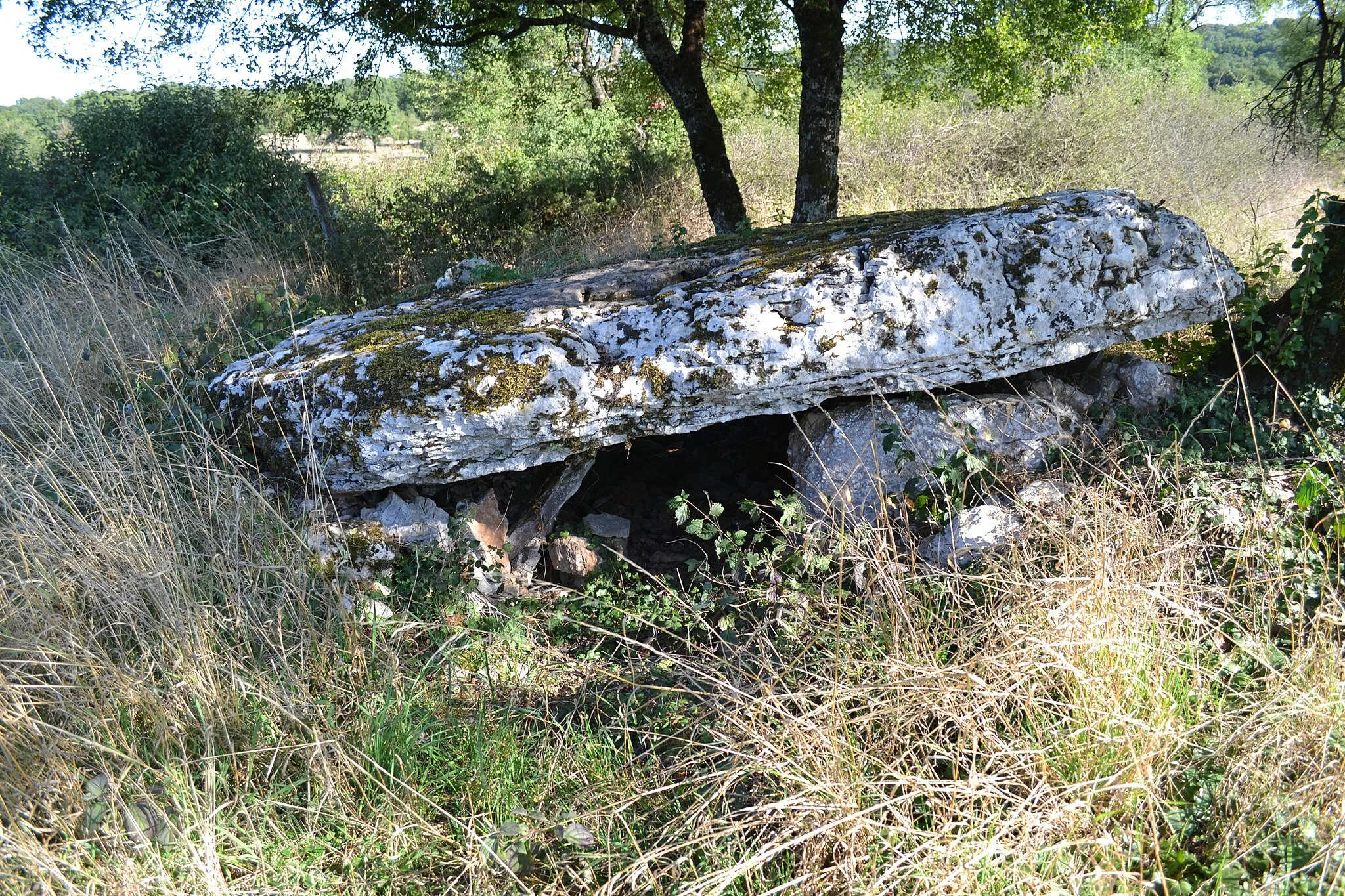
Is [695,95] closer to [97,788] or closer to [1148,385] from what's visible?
[1148,385]

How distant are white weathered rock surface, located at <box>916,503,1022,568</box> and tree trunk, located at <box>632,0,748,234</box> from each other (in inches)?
190

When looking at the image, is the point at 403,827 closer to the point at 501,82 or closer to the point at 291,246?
the point at 291,246

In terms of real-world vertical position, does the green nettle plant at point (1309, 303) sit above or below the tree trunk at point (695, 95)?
below

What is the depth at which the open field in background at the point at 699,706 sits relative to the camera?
2002mm

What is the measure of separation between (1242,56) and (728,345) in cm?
2943

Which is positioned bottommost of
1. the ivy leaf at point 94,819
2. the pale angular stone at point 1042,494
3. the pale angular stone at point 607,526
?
the pale angular stone at point 607,526

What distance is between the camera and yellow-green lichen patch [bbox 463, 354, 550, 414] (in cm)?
337

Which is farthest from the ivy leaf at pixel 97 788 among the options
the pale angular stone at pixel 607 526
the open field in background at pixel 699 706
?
the pale angular stone at pixel 607 526

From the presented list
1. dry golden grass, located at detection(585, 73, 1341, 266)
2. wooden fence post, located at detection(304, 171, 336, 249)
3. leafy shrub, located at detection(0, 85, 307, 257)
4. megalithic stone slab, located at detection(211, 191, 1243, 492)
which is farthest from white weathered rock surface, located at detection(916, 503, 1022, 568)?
leafy shrub, located at detection(0, 85, 307, 257)

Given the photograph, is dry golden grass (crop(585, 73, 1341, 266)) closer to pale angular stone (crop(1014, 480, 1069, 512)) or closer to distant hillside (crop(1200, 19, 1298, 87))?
distant hillside (crop(1200, 19, 1298, 87))

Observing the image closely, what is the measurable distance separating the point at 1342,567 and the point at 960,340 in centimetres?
163

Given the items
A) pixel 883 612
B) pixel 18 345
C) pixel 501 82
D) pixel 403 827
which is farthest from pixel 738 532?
pixel 501 82

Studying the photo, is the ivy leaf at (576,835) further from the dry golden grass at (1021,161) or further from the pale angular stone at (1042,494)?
the dry golden grass at (1021,161)

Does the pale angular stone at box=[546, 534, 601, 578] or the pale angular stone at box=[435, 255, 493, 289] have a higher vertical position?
the pale angular stone at box=[435, 255, 493, 289]
